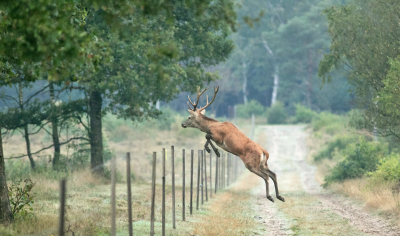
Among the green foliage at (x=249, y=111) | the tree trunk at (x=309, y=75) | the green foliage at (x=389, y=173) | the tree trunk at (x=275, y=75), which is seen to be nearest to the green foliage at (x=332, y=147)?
the green foliage at (x=389, y=173)

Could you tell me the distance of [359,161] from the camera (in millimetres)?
22609

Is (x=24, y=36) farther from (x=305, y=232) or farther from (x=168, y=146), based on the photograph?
(x=168, y=146)

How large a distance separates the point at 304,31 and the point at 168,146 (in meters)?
32.7

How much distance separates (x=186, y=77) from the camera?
66.5ft

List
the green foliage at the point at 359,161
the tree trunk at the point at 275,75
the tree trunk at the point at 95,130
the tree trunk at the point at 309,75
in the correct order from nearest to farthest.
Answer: the tree trunk at the point at 95,130 → the green foliage at the point at 359,161 → the tree trunk at the point at 309,75 → the tree trunk at the point at 275,75

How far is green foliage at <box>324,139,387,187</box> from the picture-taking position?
2222 cm

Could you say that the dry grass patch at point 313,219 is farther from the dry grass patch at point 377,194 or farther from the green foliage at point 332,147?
the green foliage at point 332,147

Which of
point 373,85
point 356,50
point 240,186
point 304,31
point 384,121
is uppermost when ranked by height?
point 304,31

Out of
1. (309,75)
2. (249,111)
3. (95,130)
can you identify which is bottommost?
(95,130)

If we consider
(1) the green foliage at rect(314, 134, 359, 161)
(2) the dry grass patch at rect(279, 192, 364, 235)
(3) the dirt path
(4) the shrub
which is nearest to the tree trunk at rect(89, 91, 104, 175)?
(3) the dirt path

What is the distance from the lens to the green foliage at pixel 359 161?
72.9ft

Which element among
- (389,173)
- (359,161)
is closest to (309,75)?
(359,161)

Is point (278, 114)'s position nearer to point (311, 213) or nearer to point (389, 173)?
point (389, 173)

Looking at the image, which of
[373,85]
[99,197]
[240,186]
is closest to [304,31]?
[240,186]
